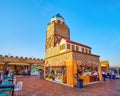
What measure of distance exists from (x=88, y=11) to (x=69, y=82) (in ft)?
33.7

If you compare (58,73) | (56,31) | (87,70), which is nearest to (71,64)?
(58,73)

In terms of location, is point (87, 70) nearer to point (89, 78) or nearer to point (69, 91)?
point (89, 78)

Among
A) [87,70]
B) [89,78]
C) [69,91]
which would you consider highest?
[87,70]

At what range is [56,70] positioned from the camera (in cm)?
1595

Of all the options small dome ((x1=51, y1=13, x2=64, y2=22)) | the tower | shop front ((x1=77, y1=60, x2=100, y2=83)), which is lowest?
shop front ((x1=77, y1=60, x2=100, y2=83))

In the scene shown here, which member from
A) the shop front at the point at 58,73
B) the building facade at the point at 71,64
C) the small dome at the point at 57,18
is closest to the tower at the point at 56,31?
the small dome at the point at 57,18

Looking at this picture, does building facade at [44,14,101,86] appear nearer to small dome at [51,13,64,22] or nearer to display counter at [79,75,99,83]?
display counter at [79,75,99,83]

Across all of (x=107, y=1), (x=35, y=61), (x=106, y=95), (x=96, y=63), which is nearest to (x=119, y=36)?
(x=96, y=63)

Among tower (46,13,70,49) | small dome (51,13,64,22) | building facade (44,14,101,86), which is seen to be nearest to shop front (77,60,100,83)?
building facade (44,14,101,86)

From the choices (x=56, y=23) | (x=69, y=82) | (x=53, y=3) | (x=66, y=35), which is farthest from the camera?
(x=66, y=35)

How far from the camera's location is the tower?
27041mm

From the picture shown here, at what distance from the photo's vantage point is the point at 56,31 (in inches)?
1101

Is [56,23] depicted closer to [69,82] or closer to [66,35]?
[66,35]

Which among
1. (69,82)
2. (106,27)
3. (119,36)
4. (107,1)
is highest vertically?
(107,1)
